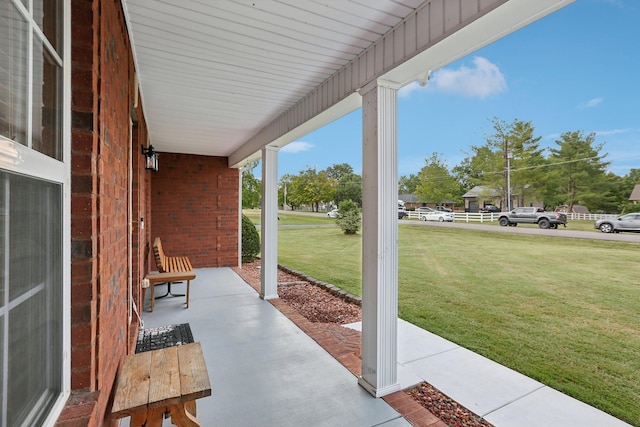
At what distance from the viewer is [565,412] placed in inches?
94.7

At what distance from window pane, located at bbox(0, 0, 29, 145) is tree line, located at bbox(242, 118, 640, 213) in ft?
25.2

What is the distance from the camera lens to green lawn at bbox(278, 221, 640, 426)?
3314 mm

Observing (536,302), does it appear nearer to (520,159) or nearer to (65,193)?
(65,193)

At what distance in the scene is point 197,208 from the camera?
768 cm

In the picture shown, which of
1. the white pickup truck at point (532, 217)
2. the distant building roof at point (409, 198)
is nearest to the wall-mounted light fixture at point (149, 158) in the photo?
the white pickup truck at point (532, 217)

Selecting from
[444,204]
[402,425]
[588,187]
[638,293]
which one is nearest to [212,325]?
[402,425]

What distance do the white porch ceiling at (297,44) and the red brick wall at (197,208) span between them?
3683mm

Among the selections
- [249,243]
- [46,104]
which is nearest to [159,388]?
[46,104]

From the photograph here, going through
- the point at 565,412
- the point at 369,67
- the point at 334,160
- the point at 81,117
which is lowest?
the point at 565,412

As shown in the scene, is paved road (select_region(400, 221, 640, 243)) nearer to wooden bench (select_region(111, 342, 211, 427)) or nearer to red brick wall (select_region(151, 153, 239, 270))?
red brick wall (select_region(151, 153, 239, 270))

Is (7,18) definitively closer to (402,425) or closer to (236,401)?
(236,401)

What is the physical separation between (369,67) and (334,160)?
106ft

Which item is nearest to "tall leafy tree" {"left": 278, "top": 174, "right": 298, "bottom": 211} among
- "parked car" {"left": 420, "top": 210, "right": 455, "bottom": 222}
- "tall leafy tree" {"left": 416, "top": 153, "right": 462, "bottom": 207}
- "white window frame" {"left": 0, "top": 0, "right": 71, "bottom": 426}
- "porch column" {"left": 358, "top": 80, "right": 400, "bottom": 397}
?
"tall leafy tree" {"left": 416, "top": 153, "right": 462, "bottom": 207}

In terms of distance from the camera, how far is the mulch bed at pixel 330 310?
2359 mm
